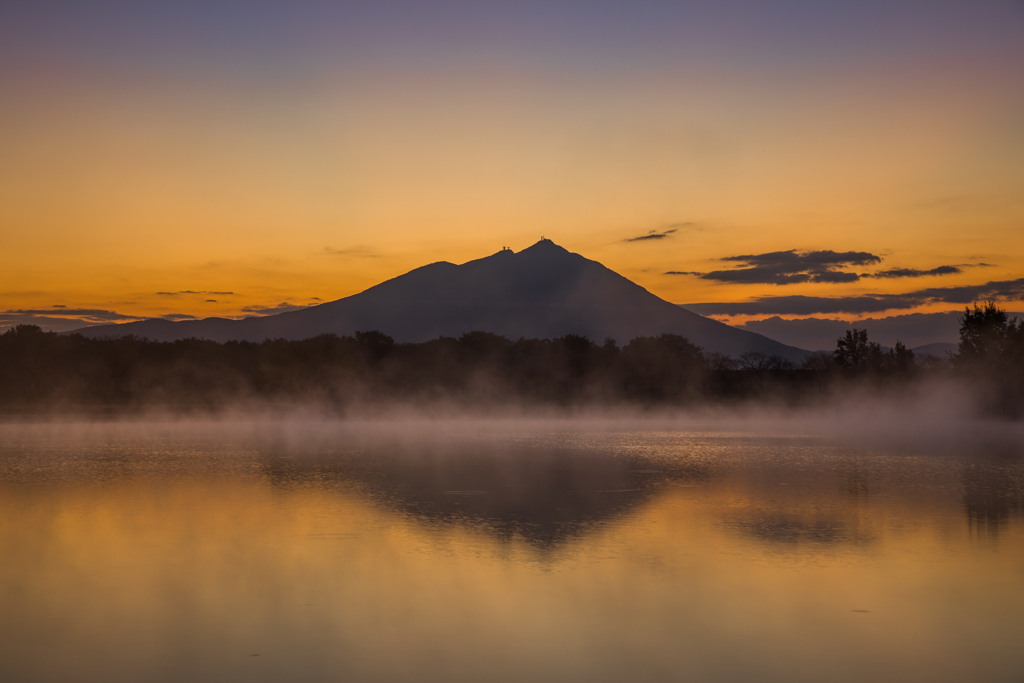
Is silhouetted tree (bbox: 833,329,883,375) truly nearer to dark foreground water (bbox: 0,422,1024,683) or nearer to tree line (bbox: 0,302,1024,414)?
tree line (bbox: 0,302,1024,414)

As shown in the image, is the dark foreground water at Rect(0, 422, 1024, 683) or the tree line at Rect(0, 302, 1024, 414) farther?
the tree line at Rect(0, 302, 1024, 414)

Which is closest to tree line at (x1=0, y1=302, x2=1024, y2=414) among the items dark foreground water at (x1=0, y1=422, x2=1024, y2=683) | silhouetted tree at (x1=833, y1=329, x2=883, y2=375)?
silhouetted tree at (x1=833, y1=329, x2=883, y2=375)

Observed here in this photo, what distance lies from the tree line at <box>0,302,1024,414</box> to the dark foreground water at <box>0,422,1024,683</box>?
2956 inches

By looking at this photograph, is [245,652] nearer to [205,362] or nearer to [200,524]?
[200,524]

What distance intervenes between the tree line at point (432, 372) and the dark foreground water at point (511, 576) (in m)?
75.1

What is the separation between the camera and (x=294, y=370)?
109250 mm

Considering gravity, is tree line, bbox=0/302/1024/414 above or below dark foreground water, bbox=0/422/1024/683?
above

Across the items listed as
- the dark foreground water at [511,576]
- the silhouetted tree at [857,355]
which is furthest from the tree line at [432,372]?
the dark foreground water at [511,576]

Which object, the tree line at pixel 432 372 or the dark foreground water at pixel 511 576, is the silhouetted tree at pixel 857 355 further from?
the dark foreground water at pixel 511 576

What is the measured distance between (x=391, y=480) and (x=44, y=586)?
1595cm

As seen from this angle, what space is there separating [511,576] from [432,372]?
10469 cm

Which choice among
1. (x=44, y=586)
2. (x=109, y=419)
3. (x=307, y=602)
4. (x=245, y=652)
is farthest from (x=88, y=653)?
(x=109, y=419)

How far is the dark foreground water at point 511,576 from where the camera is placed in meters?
11.7

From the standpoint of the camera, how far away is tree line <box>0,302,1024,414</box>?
10075 centimetres
